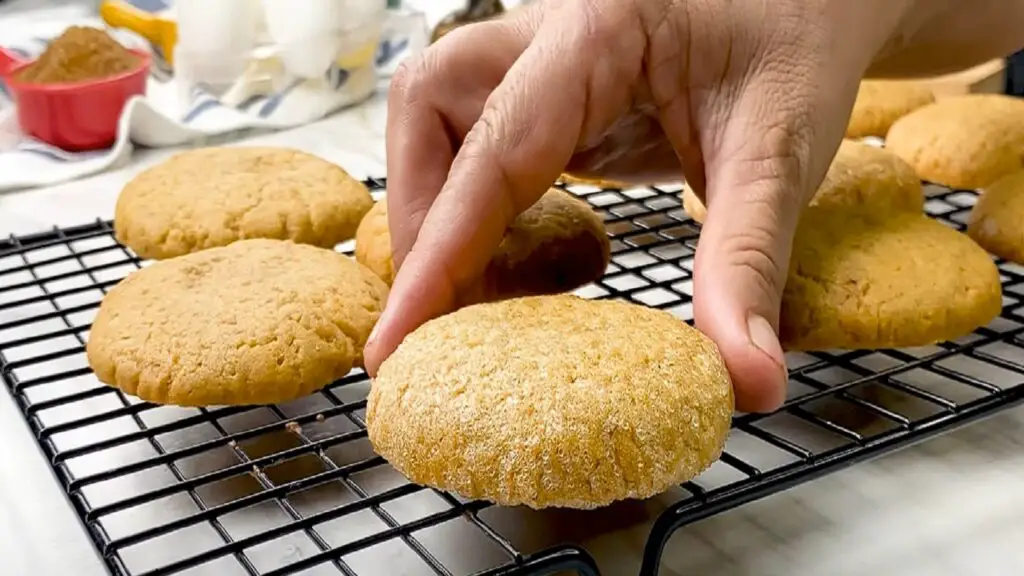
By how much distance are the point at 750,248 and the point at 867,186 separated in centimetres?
47

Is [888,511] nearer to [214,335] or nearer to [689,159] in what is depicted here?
[689,159]

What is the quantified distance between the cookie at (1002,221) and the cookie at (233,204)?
0.67 metres

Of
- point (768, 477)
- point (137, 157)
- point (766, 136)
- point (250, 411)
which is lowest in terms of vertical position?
point (137, 157)

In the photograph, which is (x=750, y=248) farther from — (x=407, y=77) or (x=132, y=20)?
(x=132, y=20)

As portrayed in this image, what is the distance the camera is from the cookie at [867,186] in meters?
1.19

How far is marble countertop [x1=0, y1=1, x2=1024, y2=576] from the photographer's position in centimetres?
77

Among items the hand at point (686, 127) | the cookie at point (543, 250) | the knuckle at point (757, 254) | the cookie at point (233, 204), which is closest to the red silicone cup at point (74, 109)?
the cookie at point (233, 204)

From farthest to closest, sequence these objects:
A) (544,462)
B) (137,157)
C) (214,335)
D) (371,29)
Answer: (371,29)
(137,157)
(214,335)
(544,462)

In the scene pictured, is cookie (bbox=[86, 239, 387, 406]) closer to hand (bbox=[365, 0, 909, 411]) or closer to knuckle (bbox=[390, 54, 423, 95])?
hand (bbox=[365, 0, 909, 411])

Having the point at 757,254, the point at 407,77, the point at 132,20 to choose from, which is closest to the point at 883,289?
the point at 757,254

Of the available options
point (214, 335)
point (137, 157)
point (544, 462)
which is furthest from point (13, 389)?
point (137, 157)

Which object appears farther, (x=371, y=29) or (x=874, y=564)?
(x=371, y=29)

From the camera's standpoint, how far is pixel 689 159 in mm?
958

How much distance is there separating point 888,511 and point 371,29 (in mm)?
1423
